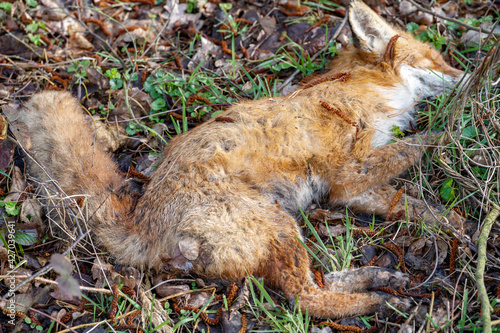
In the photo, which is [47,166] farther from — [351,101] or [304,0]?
[304,0]

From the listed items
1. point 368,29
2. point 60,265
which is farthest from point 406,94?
point 60,265

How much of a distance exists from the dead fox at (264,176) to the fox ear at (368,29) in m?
0.01

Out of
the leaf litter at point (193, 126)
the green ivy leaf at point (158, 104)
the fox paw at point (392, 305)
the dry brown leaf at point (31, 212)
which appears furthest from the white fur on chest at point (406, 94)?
the dry brown leaf at point (31, 212)

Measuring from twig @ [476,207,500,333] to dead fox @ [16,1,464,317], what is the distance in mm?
371

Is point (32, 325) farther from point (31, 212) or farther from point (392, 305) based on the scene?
point (392, 305)

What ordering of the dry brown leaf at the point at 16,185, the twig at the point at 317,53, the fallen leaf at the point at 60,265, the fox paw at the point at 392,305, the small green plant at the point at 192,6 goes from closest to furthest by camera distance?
the fallen leaf at the point at 60,265 → the fox paw at the point at 392,305 → the dry brown leaf at the point at 16,185 → the twig at the point at 317,53 → the small green plant at the point at 192,6

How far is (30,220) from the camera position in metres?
3.78

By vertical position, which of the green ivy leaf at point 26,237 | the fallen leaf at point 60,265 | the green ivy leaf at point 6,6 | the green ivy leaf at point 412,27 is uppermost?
the green ivy leaf at point 412,27

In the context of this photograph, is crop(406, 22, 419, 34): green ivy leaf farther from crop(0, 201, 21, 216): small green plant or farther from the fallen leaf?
crop(0, 201, 21, 216): small green plant

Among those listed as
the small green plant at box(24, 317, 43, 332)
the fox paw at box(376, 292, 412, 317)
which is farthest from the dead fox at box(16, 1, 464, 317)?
the small green plant at box(24, 317, 43, 332)

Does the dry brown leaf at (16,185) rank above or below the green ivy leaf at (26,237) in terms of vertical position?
above

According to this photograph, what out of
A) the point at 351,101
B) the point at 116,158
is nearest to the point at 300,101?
the point at 351,101

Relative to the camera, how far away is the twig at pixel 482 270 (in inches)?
102

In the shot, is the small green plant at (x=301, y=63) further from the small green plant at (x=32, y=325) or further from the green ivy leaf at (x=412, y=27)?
the small green plant at (x=32, y=325)
